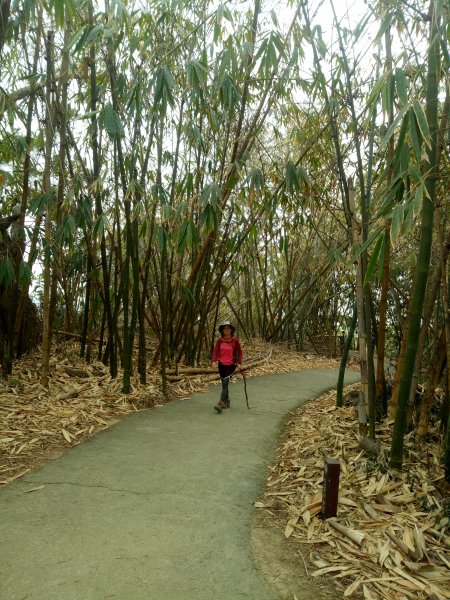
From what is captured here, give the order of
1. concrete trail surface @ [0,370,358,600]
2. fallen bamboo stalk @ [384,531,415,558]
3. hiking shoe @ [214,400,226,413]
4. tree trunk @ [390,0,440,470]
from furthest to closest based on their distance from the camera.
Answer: hiking shoe @ [214,400,226,413] → tree trunk @ [390,0,440,470] → fallen bamboo stalk @ [384,531,415,558] → concrete trail surface @ [0,370,358,600]

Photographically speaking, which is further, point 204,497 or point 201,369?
point 201,369

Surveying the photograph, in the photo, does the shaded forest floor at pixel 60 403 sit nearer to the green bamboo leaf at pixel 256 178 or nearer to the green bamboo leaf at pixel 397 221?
the green bamboo leaf at pixel 256 178

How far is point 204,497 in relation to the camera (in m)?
2.37

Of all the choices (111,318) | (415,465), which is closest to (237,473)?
(415,465)

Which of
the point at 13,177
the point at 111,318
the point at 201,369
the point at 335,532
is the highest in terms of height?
the point at 13,177

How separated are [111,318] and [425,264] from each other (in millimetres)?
2993

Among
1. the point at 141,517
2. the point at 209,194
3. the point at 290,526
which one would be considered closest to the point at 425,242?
the point at 290,526

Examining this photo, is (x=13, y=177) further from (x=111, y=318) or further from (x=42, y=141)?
(x=111, y=318)

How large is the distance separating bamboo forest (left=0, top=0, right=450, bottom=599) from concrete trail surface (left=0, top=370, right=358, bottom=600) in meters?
0.40

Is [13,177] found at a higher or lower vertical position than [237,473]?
higher

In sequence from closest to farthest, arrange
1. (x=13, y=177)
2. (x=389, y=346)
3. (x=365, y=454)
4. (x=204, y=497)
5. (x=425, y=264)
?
(x=425, y=264) → (x=204, y=497) → (x=365, y=454) → (x=13, y=177) → (x=389, y=346)

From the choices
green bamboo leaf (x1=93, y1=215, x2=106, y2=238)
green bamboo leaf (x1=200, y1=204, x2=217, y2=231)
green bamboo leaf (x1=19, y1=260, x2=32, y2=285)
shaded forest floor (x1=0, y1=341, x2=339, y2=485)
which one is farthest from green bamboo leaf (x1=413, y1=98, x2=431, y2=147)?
A: green bamboo leaf (x1=19, y1=260, x2=32, y2=285)

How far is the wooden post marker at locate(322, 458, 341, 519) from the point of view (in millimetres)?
2129

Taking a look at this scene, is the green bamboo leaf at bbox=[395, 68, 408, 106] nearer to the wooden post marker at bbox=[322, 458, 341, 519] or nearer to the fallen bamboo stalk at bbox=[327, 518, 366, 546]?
the wooden post marker at bbox=[322, 458, 341, 519]
